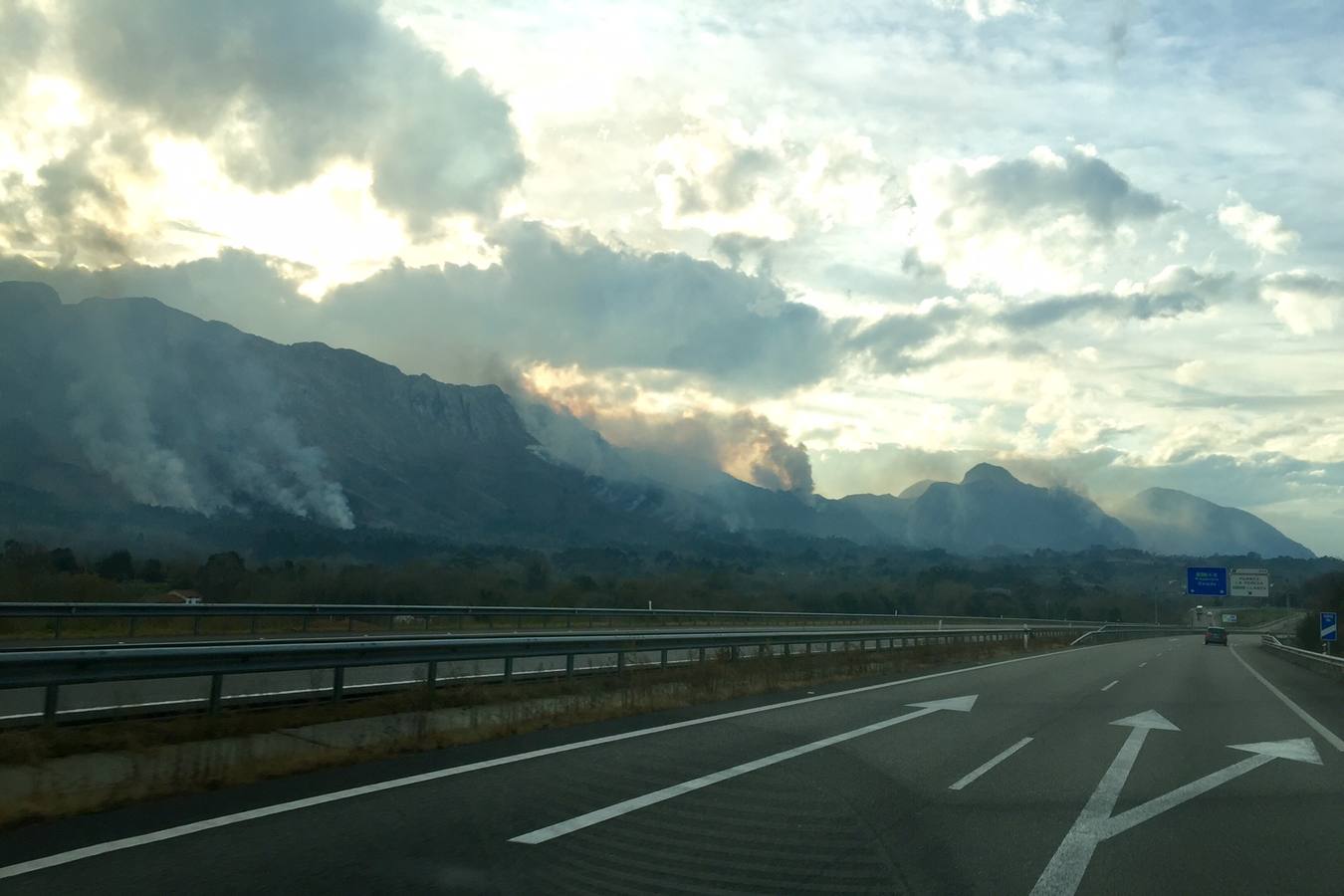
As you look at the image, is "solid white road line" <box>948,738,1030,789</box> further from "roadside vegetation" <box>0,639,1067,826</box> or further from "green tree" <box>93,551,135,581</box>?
"green tree" <box>93,551,135,581</box>

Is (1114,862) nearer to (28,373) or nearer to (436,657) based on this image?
(436,657)

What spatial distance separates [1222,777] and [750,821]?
621 cm

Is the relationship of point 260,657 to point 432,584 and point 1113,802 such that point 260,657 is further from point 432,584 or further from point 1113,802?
point 432,584

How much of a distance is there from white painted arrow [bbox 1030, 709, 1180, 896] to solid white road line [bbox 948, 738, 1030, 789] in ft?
3.67

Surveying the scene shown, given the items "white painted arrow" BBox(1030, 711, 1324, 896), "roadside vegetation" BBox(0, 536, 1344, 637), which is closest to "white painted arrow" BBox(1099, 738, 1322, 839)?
"white painted arrow" BBox(1030, 711, 1324, 896)

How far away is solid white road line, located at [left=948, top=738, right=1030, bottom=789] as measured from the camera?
10437 millimetres

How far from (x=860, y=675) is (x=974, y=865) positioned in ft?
62.1

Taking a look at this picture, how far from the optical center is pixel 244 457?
462 ft

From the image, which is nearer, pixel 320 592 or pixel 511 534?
pixel 320 592

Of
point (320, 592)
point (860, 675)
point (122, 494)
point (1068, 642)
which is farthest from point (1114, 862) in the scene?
point (122, 494)

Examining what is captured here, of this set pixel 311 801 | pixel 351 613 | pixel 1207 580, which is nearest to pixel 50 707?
pixel 311 801

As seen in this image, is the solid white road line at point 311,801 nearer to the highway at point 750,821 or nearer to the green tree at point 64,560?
the highway at point 750,821

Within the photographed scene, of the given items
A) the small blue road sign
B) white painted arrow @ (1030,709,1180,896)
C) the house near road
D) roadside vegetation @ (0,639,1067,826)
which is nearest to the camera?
white painted arrow @ (1030,709,1180,896)

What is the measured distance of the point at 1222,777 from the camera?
1159 cm
